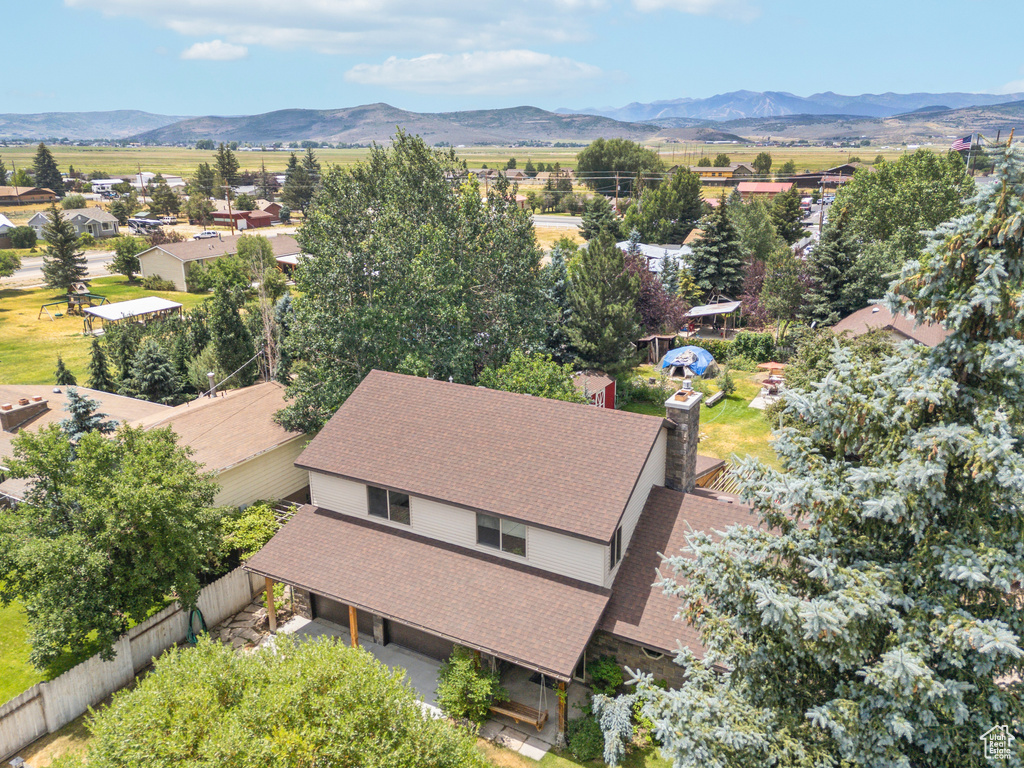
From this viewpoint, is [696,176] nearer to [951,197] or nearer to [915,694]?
[951,197]

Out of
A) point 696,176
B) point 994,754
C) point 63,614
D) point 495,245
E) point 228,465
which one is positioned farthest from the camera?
point 696,176

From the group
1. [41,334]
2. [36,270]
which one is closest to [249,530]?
[41,334]

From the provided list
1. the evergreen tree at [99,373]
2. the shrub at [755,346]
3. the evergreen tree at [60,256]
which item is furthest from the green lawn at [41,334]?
the shrub at [755,346]

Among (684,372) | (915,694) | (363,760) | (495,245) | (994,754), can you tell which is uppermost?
(495,245)

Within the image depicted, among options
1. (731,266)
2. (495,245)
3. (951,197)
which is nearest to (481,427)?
(495,245)

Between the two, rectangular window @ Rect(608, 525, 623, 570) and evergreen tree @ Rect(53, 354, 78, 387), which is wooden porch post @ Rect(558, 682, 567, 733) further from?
evergreen tree @ Rect(53, 354, 78, 387)

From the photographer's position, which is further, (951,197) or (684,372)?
(951,197)

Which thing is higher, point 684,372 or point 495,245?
point 495,245
